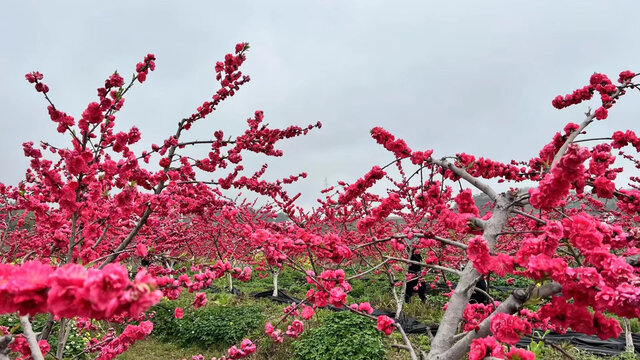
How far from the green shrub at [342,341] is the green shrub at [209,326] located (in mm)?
1555

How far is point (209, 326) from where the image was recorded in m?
6.75

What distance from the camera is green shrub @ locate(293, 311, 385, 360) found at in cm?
485

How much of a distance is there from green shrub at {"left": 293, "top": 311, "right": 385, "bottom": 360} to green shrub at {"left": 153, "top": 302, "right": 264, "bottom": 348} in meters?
1.56

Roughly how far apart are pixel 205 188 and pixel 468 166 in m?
3.10

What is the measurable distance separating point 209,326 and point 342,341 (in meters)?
3.29

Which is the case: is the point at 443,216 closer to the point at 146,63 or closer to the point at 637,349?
the point at 146,63

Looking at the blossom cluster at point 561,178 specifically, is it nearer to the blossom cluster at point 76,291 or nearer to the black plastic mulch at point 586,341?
the blossom cluster at point 76,291

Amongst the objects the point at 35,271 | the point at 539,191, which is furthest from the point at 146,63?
the point at 539,191

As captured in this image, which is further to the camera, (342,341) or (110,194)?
(342,341)

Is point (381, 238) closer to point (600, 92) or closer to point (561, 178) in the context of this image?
point (561, 178)

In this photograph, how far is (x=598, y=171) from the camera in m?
2.29

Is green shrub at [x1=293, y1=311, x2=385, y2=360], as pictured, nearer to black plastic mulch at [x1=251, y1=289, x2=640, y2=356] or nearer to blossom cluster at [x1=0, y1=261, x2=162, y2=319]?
black plastic mulch at [x1=251, y1=289, x2=640, y2=356]

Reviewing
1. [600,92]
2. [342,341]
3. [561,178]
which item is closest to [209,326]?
[342,341]

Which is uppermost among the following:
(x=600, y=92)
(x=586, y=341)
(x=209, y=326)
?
(x=600, y=92)
